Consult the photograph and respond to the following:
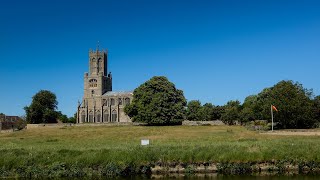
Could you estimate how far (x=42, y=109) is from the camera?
12925 centimetres

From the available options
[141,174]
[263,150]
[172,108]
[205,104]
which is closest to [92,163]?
[141,174]

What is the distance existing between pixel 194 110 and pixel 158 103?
50597 millimetres

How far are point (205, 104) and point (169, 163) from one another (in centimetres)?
12914

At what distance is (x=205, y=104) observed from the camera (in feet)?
534

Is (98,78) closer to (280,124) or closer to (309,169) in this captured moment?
(280,124)

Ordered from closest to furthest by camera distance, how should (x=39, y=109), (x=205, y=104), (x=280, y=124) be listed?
1. (x=280, y=124)
2. (x=39, y=109)
3. (x=205, y=104)

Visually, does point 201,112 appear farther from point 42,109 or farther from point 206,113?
point 42,109

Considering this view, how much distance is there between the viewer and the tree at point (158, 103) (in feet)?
317

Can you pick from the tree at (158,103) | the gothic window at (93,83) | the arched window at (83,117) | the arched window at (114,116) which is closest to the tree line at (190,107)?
the tree at (158,103)

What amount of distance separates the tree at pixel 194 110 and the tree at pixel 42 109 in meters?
41.5

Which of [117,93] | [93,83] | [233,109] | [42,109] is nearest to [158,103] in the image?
[233,109]

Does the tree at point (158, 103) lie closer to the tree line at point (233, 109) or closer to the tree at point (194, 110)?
the tree line at point (233, 109)

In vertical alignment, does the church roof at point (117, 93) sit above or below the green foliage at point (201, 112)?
above

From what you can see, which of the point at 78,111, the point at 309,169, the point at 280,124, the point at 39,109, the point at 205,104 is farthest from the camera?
the point at 205,104
